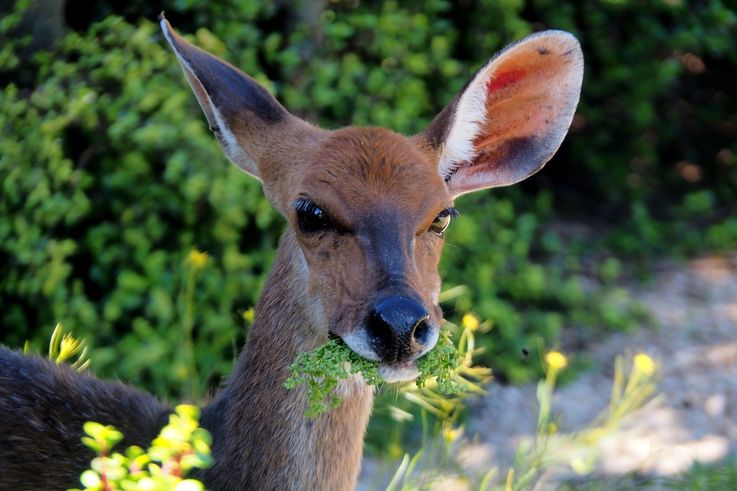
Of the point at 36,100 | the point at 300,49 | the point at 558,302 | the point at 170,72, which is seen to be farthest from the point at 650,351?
the point at 36,100

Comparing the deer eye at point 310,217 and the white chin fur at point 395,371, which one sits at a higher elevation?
the deer eye at point 310,217

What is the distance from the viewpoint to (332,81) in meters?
5.92

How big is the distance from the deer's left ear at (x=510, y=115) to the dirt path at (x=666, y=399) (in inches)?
71.4

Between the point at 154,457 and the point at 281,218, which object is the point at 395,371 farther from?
the point at 281,218

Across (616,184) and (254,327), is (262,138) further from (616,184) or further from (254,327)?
(616,184)

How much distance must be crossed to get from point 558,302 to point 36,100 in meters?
3.52

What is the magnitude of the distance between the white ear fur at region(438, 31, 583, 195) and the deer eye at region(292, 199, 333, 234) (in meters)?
0.61

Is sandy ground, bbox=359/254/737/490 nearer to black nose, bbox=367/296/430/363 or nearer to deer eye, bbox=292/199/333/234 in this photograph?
deer eye, bbox=292/199/333/234

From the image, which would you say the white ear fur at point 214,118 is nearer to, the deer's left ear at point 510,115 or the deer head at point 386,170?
the deer head at point 386,170

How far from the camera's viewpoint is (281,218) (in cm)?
566

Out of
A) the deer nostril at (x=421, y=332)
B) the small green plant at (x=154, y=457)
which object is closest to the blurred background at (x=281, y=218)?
the deer nostril at (x=421, y=332)

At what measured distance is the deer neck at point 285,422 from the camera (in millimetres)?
3354

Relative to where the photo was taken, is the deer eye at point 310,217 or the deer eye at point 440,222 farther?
the deer eye at point 440,222

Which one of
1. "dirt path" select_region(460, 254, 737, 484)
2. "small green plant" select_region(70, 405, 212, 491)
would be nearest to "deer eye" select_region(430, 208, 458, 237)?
"small green plant" select_region(70, 405, 212, 491)
